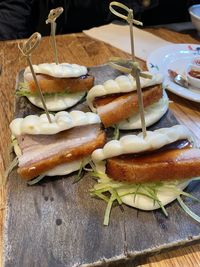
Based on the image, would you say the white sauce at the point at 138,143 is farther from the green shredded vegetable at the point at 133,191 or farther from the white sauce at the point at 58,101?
the white sauce at the point at 58,101

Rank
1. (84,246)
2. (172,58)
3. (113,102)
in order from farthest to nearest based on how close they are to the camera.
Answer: (172,58), (113,102), (84,246)

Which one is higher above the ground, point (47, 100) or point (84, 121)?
point (84, 121)

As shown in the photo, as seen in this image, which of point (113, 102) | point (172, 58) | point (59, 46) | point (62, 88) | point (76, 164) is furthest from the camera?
point (59, 46)

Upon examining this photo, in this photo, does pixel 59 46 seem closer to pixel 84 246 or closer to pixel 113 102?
pixel 113 102

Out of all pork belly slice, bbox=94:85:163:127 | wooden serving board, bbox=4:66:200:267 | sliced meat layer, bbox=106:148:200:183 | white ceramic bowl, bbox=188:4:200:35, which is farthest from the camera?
white ceramic bowl, bbox=188:4:200:35

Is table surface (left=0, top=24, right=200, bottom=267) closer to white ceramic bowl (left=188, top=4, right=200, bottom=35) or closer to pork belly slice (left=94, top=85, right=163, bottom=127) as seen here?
white ceramic bowl (left=188, top=4, right=200, bottom=35)

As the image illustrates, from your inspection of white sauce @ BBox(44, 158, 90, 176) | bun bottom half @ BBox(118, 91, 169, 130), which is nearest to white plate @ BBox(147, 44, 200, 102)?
bun bottom half @ BBox(118, 91, 169, 130)

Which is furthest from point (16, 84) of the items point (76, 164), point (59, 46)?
point (76, 164)
